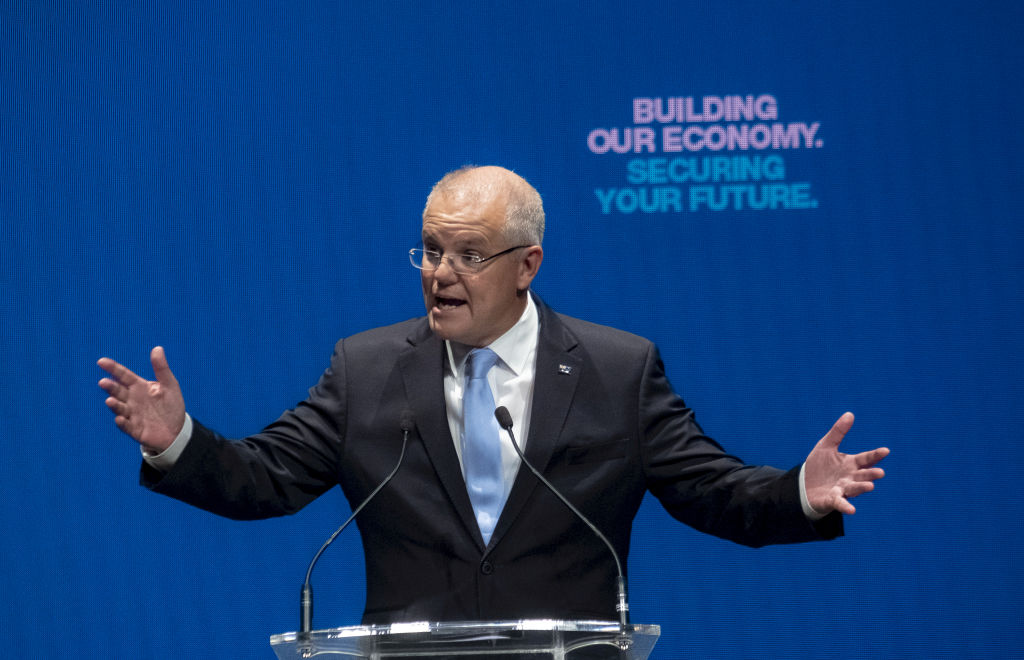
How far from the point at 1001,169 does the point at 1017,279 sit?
0.30 m

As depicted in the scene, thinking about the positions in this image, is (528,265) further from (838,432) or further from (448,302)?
(838,432)

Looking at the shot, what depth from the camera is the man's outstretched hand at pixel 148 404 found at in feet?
6.45

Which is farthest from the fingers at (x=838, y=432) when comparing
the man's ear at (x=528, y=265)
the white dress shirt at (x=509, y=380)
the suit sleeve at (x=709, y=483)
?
the man's ear at (x=528, y=265)

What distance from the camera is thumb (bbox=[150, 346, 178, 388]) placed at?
1.98m

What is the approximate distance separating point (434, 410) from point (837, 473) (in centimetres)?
81

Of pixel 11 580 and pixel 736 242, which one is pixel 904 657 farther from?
pixel 11 580

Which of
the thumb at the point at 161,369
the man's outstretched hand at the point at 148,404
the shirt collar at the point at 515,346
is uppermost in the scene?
the shirt collar at the point at 515,346

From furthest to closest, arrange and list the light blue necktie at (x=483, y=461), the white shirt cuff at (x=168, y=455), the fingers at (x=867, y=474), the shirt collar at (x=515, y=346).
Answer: the shirt collar at (x=515, y=346), the light blue necktie at (x=483, y=461), the white shirt cuff at (x=168, y=455), the fingers at (x=867, y=474)

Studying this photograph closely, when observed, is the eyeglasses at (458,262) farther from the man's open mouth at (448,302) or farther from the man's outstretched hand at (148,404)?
the man's outstretched hand at (148,404)

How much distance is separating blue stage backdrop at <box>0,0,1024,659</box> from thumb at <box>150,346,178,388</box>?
4.45 ft

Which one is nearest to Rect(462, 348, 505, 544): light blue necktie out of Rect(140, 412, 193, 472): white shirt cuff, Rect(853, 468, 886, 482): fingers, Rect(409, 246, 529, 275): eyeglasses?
Rect(409, 246, 529, 275): eyeglasses

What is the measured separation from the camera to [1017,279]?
3168 mm

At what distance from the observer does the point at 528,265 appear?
2.51m

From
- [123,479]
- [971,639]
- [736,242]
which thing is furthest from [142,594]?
[971,639]
